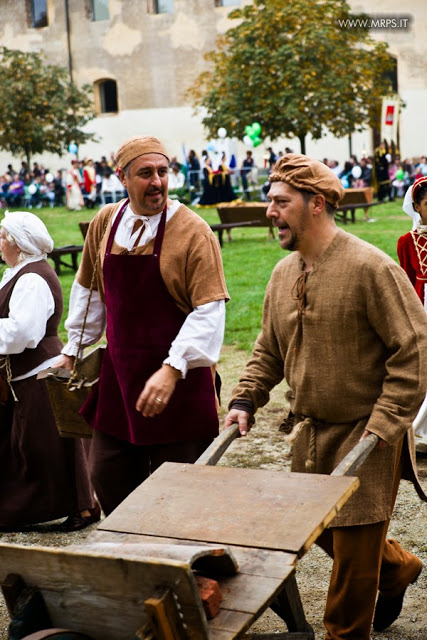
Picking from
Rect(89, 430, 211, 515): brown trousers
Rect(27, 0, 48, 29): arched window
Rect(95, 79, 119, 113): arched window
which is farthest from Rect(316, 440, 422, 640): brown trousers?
Rect(27, 0, 48, 29): arched window

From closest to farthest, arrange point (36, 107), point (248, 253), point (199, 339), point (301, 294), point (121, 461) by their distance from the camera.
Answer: point (301, 294), point (199, 339), point (121, 461), point (248, 253), point (36, 107)

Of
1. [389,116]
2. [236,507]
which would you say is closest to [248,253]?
[389,116]

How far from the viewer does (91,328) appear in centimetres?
412

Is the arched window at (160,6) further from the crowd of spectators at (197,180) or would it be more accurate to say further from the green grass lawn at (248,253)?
the green grass lawn at (248,253)

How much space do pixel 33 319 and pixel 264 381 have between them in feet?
5.55

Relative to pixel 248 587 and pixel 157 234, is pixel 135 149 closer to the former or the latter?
pixel 157 234

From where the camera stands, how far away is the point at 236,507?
2641 millimetres

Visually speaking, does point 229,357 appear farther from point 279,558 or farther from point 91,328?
point 279,558

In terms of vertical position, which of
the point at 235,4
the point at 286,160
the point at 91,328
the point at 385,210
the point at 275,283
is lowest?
the point at 385,210

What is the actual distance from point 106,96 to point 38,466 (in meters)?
32.7

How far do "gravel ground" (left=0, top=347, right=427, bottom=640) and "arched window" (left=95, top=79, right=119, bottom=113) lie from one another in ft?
98.2

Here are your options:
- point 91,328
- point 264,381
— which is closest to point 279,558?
point 264,381

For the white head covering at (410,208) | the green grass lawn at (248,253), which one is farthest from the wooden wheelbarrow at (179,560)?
the green grass lawn at (248,253)

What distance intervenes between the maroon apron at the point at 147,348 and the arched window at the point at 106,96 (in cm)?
3335
